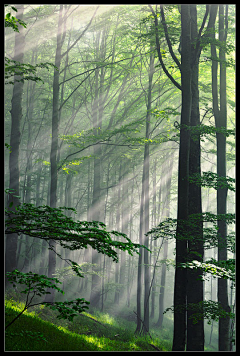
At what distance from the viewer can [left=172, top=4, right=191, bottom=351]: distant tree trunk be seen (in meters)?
5.64

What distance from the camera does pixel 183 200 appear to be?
622cm

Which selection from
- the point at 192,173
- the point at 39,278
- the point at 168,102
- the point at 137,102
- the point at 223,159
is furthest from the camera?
the point at 168,102

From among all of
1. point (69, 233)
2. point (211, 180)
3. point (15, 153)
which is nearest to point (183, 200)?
point (211, 180)

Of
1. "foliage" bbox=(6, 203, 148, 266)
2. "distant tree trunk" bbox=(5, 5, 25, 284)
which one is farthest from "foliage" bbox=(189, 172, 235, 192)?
"distant tree trunk" bbox=(5, 5, 25, 284)

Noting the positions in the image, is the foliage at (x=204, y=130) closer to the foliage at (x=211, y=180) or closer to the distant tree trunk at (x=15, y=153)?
the foliage at (x=211, y=180)

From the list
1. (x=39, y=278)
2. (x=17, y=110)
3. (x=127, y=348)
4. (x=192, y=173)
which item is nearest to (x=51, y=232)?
(x=39, y=278)

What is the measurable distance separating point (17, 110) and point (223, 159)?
803 centimetres

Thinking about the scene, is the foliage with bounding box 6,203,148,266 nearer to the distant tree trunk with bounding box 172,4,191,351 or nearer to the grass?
the grass

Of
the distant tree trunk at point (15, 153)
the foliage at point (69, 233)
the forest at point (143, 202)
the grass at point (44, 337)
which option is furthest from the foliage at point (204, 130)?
the distant tree trunk at point (15, 153)

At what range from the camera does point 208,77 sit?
1367 cm

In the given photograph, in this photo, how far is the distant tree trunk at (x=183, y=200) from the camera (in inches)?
222

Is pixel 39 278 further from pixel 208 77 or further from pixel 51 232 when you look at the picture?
pixel 208 77

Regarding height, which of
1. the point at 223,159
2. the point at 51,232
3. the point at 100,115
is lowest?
the point at 51,232

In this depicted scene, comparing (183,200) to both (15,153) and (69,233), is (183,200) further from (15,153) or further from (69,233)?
(15,153)
